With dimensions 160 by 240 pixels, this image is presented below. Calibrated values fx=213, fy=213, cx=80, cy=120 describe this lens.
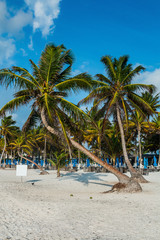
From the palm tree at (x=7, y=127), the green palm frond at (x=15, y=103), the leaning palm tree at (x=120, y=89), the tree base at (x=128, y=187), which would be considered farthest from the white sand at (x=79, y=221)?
the palm tree at (x=7, y=127)

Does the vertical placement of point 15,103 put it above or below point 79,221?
above

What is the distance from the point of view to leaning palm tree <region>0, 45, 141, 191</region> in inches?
435

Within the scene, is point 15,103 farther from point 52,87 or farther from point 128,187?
point 128,187

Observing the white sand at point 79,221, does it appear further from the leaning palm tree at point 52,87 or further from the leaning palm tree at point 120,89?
the leaning palm tree at point 120,89

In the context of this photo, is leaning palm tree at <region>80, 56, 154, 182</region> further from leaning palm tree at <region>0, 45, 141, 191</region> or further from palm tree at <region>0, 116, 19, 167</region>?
palm tree at <region>0, 116, 19, 167</region>

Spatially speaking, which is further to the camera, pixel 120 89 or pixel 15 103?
→ pixel 120 89

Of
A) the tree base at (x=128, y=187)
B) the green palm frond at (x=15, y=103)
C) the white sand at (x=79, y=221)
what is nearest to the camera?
the white sand at (x=79, y=221)

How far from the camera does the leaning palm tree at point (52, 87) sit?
11055 mm

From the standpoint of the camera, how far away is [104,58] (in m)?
15.7

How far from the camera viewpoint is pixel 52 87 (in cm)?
1145

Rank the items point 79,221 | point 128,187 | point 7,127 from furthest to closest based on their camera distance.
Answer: point 7,127 → point 128,187 → point 79,221

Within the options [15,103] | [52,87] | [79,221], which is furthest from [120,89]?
[79,221]

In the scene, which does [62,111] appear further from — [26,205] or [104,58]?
[104,58]

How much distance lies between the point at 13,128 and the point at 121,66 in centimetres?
3074
